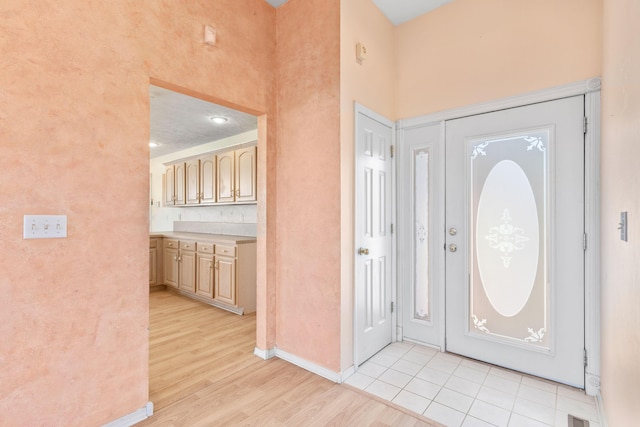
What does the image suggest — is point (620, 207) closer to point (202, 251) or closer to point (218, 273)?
point (218, 273)

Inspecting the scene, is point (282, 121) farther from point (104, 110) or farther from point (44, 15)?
point (44, 15)

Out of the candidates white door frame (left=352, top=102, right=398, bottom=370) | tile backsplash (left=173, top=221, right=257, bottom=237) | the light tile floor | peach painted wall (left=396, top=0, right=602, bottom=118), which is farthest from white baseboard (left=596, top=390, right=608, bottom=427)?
tile backsplash (left=173, top=221, right=257, bottom=237)

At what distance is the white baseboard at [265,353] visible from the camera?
2682mm

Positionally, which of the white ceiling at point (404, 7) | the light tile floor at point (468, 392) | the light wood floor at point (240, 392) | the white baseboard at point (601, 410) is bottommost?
the light wood floor at point (240, 392)

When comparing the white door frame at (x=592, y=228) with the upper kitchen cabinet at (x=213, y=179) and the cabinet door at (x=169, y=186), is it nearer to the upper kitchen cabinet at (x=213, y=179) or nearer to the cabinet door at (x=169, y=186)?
the upper kitchen cabinet at (x=213, y=179)

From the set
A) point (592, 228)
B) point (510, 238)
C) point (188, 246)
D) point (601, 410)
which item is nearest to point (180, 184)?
point (188, 246)

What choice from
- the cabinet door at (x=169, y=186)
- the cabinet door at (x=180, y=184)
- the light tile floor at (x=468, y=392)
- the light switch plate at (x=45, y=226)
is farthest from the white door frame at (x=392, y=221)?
the cabinet door at (x=169, y=186)

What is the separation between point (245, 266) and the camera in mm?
4000

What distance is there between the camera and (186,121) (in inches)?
169

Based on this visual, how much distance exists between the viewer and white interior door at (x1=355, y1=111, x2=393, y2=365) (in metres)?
2.48

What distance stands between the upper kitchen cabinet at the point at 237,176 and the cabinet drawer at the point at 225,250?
2.31ft

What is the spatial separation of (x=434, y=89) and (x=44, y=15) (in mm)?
2723

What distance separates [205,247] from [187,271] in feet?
2.02

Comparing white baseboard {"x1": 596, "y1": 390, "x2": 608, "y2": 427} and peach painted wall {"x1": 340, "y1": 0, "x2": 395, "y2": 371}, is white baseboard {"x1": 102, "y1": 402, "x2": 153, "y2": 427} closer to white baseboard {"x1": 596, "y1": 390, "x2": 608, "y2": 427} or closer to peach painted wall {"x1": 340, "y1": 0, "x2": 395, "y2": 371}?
peach painted wall {"x1": 340, "y1": 0, "x2": 395, "y2": 371}
